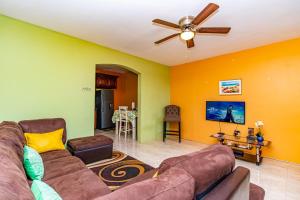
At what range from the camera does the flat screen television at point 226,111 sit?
406 cm

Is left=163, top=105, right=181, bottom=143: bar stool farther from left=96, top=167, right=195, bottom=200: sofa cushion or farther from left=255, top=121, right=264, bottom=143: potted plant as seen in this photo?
left=96, top=167, right=195, bottom=200: sofa cushion

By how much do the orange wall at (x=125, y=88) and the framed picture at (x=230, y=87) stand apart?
334 centimetres

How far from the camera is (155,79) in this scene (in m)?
5.34

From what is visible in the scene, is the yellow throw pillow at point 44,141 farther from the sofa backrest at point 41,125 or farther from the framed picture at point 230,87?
the framed picture at point 230,87

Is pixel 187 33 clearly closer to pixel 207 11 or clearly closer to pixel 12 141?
pixel 207 11

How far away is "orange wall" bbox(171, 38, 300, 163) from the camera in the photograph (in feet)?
11.1

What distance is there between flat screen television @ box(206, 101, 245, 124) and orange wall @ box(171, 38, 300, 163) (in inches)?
4.7

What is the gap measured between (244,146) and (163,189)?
11.4 feet

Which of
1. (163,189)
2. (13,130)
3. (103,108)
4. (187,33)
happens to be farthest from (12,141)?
(103,108)

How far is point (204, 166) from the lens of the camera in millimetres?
1011

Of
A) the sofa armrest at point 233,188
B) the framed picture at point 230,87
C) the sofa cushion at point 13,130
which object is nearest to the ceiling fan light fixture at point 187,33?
the sofa armrest at point 233,188

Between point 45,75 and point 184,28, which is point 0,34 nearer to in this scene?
point 45,75

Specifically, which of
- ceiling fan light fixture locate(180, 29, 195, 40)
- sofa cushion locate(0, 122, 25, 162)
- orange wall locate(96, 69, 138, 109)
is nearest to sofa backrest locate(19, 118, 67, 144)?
sofa cushion locate(0, 122, 25, 162)

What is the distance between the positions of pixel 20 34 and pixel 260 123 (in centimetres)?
505
